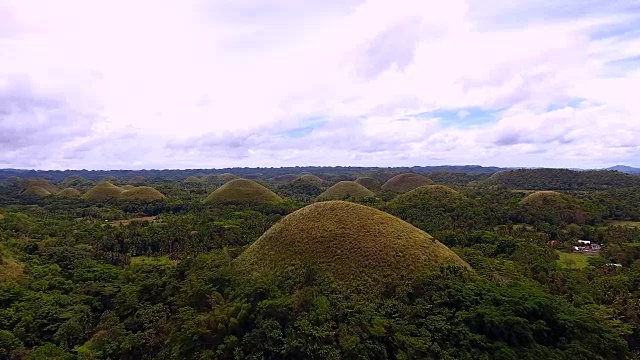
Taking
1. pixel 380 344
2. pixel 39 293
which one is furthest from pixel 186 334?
pixel 39 293

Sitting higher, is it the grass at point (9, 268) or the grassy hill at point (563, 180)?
the grassy hill at point (563, 180)

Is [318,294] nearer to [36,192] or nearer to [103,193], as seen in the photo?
[103,193]

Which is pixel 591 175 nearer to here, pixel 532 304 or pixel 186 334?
pixel 532 304

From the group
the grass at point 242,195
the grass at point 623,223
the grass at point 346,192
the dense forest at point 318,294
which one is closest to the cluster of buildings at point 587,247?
the dense forest at point 318,294

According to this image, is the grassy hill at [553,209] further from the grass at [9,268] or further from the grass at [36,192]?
the grass at [36,192]

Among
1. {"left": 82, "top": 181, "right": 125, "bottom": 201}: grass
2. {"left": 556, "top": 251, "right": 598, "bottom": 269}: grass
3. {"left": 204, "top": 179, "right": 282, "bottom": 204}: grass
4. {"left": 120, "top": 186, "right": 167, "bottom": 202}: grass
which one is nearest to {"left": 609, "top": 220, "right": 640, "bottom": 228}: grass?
{"left": 556, "top": 251, "right": 598, "bottom": 269}: grass

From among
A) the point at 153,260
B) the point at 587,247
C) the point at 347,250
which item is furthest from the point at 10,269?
the point at 587,247
